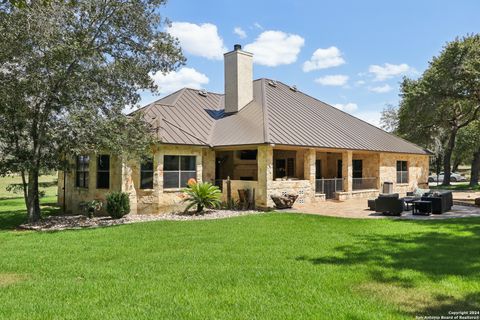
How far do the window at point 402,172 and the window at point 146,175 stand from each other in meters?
17.3

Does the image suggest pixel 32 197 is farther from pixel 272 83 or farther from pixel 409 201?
pixel 272 83

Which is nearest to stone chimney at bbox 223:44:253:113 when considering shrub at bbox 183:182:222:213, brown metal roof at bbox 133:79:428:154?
brown metal roof at bbox 133:79:428:154

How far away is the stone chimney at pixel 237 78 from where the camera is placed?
69.8 feet

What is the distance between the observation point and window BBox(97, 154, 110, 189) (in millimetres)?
17016

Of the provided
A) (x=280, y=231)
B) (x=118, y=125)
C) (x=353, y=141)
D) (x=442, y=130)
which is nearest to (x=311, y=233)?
(x=280, y=231)

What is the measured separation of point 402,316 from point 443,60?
31284mm

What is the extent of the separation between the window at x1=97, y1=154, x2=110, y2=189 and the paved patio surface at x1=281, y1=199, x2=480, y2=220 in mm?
8106

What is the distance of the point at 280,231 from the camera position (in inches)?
446

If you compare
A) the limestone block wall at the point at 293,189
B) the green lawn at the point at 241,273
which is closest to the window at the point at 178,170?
the limestone block wall at the point at 293,189

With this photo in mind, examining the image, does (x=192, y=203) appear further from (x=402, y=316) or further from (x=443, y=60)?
(x=443, y=60)

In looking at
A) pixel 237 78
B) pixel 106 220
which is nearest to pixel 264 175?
pixel 237 78

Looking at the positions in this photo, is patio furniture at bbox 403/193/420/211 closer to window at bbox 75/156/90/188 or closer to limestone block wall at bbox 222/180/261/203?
limestone block wall at bbox 222/180/261/203

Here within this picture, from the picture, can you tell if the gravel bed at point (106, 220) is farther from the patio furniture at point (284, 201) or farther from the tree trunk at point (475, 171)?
the tree trunk at point (475, 171)

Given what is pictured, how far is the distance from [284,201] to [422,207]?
566cm
